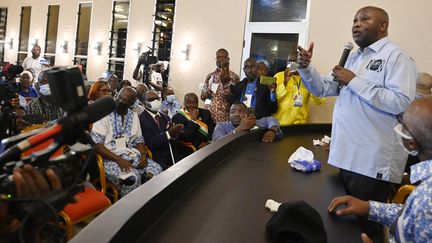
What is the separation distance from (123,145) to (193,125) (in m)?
1.02

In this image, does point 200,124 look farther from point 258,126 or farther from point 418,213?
point 418,213

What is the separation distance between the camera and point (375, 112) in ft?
5.08

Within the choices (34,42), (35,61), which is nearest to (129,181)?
(35,61)

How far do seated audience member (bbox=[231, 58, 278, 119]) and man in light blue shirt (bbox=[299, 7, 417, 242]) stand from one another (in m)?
1.91

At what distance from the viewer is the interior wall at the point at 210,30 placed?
4500mm

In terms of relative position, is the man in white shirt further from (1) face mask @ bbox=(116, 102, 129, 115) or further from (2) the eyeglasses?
(2) the eyeglasses

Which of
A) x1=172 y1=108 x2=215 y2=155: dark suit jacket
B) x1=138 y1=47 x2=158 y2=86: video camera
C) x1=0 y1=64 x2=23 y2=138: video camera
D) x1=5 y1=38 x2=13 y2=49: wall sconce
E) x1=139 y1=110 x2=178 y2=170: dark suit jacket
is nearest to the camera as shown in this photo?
x1=0 y1=64 x2=23 y2=138: video camera

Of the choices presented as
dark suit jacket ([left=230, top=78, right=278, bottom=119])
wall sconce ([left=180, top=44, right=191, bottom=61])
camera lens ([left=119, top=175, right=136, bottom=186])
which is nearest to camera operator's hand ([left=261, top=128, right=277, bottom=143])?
dark suit jacket ([left=230, top=78, right=278, bottom=119])

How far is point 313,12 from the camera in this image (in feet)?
16.7

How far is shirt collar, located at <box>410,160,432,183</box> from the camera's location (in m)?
0.89

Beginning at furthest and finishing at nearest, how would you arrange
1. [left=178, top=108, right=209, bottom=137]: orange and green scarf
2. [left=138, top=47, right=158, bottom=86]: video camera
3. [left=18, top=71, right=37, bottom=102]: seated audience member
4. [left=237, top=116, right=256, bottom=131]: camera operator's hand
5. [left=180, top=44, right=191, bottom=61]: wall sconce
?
[left=180, top=44, right=191, bottom=61]: wall sconce
[left=138, top=47, right=158, bottom=86]: video camera
[left=18, top=71, right=37, bottom=102]: seated audience member
[left=178, top=108, right=209, bottom=137]: orange and green scarf
[left=237, top=116, right=256, bottom=131]: camera operator's hand

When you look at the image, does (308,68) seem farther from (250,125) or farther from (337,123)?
(250,125)

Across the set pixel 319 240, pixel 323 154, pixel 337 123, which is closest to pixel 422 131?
pixel 319 240

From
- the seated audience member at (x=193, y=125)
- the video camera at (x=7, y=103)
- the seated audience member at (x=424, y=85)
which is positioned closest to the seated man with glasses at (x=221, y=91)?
the seated audience member at (x=193, y=125)
